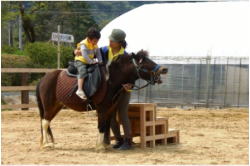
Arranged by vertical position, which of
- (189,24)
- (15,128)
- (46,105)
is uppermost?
(189,24)

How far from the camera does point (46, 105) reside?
29.9ft

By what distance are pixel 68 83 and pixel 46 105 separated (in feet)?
1.97

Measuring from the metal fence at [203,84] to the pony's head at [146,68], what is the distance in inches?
502

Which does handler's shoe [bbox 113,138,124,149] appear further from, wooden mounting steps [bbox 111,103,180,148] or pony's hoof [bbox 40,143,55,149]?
pony's hoof [bbox 40,143,55,149]

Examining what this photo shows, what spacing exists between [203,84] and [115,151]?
43.6ft

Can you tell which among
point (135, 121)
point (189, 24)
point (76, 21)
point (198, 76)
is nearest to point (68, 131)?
point (135, 121)

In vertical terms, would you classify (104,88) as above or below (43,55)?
above

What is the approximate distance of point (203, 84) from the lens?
21594 millimetres

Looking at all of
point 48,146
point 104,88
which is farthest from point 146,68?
point 48,146

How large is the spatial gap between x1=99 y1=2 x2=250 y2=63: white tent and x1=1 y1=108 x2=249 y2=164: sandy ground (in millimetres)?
7029

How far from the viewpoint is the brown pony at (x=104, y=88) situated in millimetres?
8648

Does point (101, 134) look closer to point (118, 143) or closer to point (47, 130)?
point (118, 143)

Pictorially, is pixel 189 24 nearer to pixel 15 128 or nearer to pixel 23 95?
pixel 23 95

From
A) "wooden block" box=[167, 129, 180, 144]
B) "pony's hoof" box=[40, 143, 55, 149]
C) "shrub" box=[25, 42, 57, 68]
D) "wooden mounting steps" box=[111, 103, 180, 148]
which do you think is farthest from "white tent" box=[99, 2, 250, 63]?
"pony's hoof" box=[40, 143, 55, 149]
